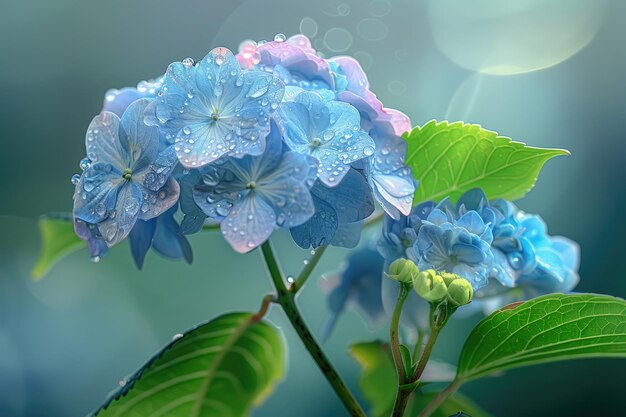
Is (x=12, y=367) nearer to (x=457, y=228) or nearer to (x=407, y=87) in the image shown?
(x=407, y=87)

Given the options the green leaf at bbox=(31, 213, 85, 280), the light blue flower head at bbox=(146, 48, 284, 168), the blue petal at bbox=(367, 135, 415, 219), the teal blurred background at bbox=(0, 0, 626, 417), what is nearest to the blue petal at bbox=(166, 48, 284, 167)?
the light blue flower head at bbox=(146, 48, 284, 168)

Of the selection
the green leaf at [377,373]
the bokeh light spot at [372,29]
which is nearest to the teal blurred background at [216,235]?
the bokeh light spot at [372,29]

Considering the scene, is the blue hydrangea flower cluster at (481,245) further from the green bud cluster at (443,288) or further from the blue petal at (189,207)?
the blue petal at (189,207)

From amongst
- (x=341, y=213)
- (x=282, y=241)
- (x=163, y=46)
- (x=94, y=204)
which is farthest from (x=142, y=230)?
(x=163, y=46)

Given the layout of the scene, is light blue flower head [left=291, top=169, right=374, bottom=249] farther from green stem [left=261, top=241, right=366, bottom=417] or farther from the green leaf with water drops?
the green leaf with water drops

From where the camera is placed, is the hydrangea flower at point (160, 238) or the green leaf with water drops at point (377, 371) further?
the green leaf with water drops at point (377, 371)
